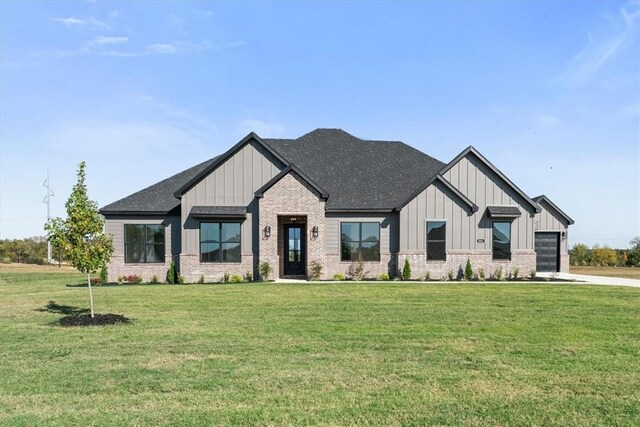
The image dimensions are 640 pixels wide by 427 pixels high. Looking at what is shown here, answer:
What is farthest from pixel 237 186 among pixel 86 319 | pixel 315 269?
pixel 86 319

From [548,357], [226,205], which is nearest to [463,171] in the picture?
[226,205]

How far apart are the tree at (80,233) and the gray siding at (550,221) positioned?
25.4 meters

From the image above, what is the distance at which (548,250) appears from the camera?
29344 millimetres

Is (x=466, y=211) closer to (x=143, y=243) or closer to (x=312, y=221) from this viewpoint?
(x=312, y=221)

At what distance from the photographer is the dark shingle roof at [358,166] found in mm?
24844

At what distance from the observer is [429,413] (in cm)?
557

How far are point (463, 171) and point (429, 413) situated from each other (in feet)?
68.0

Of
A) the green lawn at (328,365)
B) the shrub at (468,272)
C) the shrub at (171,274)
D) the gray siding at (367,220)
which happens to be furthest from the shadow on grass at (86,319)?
the shrub at (468,272)

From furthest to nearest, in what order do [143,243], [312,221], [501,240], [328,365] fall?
[501,240] → [143,243] → [312,221] → [328,365]

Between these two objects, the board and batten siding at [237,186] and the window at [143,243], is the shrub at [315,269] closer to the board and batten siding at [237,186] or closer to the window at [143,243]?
the board and batten siding at [237,186]

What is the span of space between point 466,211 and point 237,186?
11758 mm

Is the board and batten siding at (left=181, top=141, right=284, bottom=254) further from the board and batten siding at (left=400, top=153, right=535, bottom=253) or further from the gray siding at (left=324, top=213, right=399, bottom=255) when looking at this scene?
the board and batten siding at (left=400, top=153, right=535, bottom=253)

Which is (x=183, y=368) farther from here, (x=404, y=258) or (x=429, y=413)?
(x=404, y=258)

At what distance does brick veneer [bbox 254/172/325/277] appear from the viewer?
22.8 meters
